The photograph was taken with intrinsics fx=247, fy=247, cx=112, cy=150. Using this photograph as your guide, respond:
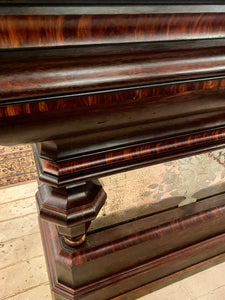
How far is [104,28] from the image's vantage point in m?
0.34

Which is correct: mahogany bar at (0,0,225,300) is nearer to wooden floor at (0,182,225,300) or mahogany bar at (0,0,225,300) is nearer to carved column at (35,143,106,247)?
carved column at (35,143,106,247)

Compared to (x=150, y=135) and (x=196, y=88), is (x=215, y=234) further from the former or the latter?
(x=196, y=88)

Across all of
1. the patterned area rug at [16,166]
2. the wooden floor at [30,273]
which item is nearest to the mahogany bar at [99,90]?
the wooden floor at [30,273]

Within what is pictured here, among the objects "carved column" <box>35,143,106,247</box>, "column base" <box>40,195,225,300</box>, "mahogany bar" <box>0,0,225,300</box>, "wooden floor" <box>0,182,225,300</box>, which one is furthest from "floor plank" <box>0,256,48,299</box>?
"carved column" <box>35,143,106,247</box>

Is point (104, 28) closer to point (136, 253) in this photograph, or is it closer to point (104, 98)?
point (104, 98)

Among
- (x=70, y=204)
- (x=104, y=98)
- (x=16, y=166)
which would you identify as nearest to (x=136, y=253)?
(x=70, y=204)

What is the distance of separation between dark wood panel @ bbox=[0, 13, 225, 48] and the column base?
0.58 m

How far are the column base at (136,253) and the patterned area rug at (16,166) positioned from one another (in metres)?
0.73

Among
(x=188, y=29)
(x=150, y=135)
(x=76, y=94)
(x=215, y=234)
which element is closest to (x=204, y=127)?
(x=150, y=135)

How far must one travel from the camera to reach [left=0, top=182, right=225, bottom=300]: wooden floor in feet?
3.06

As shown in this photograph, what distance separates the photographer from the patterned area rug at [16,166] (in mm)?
1583

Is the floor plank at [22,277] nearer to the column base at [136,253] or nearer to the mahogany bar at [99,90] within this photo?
the column base at [136,253]

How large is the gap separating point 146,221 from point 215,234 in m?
0.32

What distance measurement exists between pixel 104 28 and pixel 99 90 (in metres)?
0.08
